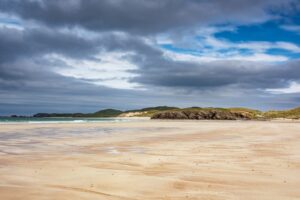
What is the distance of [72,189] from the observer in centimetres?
833

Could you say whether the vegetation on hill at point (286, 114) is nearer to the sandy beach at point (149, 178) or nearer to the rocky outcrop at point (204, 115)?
the rocky outcrop at point (204, 115)

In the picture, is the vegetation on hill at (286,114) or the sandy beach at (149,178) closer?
the sandy beach at (149,178)

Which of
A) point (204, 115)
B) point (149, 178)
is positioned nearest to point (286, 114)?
point (204, 115)

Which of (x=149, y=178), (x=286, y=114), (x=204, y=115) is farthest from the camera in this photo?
(x=204, y=115)

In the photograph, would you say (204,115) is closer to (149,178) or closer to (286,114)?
(286,114)

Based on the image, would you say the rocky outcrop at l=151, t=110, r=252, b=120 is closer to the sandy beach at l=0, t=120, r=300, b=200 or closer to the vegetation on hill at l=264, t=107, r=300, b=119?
the vegetation on hill at l=264, t=107, r=300, b=119

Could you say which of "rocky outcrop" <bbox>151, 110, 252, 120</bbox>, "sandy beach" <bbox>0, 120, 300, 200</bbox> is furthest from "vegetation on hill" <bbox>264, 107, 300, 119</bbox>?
"sandy beach" <bbox>0, 120, 300, 200</bbox>

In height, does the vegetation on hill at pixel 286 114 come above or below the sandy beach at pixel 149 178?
above

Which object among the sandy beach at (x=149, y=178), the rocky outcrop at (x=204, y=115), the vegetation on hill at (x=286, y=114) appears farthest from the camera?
the rocky outcrop at (x=204, y=115)

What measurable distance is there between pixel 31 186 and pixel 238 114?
14785 centimetres

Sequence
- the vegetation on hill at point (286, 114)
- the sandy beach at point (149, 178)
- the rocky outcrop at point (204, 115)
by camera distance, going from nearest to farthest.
A: 1. the sandy beach at point (149, 178)
2. the vegetation on hill at point (286, 114)
3. the rocky outcrop at point (204, 115)

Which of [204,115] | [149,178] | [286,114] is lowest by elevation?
[149,178]

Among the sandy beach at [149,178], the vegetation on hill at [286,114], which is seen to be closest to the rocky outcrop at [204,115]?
the vegetation on hill at [286,114]

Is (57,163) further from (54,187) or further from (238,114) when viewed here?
(238,114)
